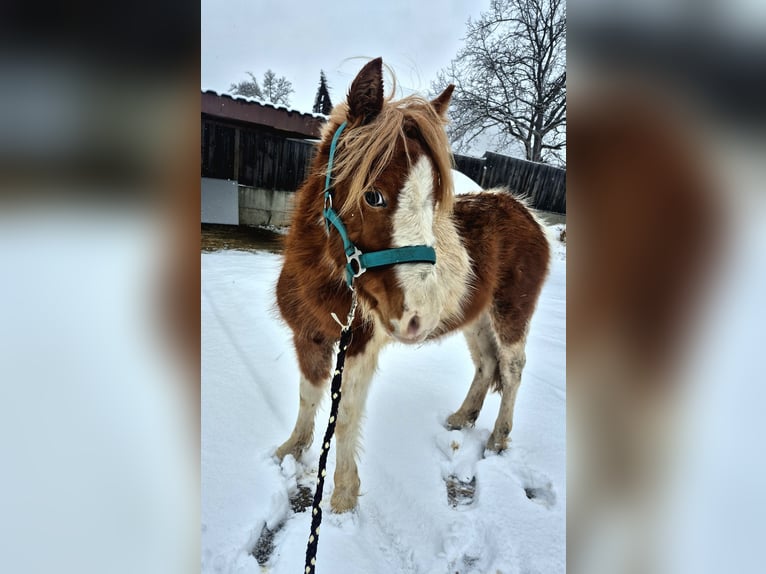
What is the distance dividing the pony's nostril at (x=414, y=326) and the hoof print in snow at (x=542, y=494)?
0.83 meters

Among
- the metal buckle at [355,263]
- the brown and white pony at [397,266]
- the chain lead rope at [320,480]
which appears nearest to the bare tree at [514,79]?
the brown and white pony at [397,266]

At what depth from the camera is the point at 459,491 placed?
1.59 meters

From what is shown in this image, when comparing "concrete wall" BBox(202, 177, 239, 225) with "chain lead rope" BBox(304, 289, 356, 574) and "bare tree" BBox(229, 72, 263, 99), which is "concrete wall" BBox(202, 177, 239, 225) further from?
"chain lead rope" BBox(304, 289, 356, 574)

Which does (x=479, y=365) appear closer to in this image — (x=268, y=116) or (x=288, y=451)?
(x=288, y=451)

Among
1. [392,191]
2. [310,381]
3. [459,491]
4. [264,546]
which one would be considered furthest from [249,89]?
[459,491]

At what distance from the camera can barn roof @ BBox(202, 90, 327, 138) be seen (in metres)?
1.33

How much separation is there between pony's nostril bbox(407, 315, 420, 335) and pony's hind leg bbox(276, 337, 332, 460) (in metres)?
0.75

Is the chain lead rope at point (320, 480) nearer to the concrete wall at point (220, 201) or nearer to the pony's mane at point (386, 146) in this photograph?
the pony's mane at point (386, 146)

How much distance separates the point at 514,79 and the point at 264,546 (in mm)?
1981

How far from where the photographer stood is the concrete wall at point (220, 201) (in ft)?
4.54
